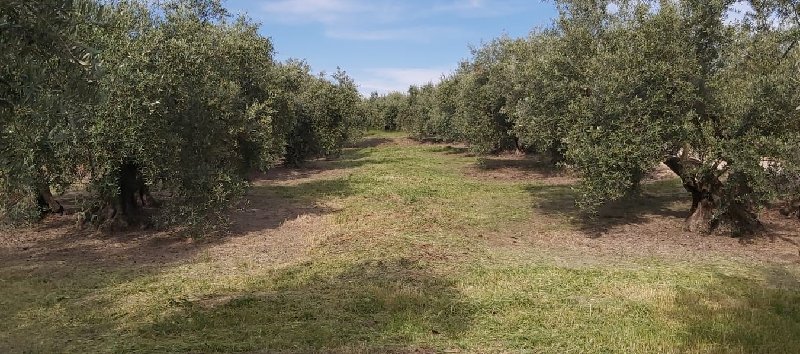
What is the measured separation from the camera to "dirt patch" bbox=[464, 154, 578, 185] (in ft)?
106

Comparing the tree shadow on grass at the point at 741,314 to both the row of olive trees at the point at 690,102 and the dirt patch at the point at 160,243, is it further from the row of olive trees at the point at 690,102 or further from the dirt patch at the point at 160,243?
the dirt patch at the point at 160,243

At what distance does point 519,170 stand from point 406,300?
1059 inches

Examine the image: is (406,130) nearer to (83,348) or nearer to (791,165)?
(791,165)

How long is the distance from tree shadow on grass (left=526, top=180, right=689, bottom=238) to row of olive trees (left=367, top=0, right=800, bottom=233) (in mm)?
2164

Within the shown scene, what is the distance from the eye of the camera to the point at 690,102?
1593cm

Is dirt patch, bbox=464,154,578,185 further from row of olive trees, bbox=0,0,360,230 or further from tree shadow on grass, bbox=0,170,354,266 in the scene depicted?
row of olive trees, bbox=0,0,360,230

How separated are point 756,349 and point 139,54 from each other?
618 inches

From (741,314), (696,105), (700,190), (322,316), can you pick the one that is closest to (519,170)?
(700,190)

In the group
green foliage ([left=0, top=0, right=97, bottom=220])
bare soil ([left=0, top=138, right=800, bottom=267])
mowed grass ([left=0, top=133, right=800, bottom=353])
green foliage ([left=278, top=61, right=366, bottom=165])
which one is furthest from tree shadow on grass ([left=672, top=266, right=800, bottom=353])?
green foliage ([left=278, top=61, right=366, bottom=165])

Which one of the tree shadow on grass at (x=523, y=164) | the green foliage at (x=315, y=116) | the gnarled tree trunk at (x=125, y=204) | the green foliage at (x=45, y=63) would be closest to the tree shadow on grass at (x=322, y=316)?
the green foliage at (x=45, y=63)

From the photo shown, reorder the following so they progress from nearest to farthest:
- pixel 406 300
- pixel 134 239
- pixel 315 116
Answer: pixel 406 300 < pixel 134 239 < pixel 315 116

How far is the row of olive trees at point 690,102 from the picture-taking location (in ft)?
49.1

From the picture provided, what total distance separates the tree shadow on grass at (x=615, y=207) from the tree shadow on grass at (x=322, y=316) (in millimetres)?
8879

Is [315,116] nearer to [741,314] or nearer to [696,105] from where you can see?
[696,105]
